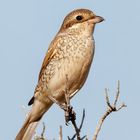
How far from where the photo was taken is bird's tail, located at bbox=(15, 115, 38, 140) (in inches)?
321

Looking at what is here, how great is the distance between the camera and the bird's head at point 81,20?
7754 millimetres

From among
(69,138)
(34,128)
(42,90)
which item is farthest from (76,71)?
(69,138)

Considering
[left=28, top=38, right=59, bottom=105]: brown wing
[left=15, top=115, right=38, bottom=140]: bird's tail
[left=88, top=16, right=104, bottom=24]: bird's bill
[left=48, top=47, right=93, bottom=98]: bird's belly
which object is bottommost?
[left=15, top=115, right=38, bottom=140]: bird's tail

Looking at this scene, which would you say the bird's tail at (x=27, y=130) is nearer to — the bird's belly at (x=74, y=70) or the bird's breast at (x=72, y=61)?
the bird's breast at (x=72, y=61)

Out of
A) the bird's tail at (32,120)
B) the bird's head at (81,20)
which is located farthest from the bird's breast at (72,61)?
the bird's tail at (32,120)

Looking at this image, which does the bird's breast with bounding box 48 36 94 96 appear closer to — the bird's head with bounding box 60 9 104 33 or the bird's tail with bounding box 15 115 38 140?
Result: the bird's head with bounding box 60 9 104 33

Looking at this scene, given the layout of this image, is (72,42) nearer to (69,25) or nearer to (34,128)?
(69,25)

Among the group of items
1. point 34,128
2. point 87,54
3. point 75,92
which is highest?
point 87,54

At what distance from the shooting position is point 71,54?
7.39 meters

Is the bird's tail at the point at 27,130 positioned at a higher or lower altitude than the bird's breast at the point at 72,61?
lower

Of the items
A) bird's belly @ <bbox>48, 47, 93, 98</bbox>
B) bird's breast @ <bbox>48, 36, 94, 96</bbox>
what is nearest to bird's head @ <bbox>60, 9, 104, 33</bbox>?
bird's breast @ <bbox>48, 36, 94, 96</bbox>

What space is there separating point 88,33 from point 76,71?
67cm

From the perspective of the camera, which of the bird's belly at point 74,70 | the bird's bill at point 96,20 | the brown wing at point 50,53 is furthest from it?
the brown wing at point 50,53

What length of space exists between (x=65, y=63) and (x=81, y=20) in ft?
2.69
